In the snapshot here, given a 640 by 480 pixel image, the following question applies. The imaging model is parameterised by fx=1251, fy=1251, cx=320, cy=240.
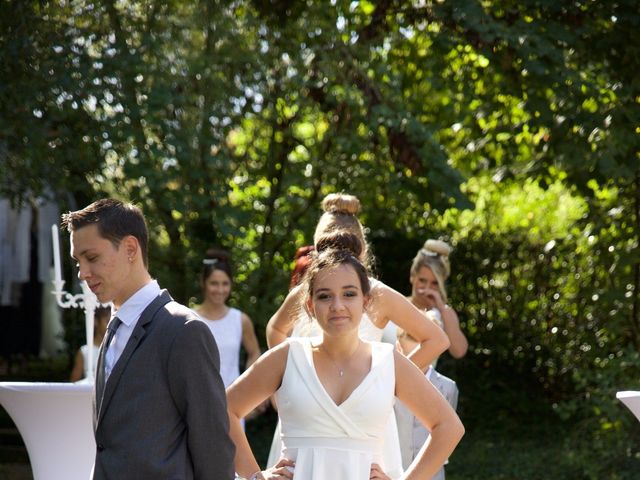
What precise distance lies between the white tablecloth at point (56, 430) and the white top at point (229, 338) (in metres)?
2.87

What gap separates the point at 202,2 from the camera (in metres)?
9.53

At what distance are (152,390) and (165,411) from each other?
0.06 meters

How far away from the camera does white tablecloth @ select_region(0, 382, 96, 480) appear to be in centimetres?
500

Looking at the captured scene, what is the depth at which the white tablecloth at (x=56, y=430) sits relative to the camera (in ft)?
16.4

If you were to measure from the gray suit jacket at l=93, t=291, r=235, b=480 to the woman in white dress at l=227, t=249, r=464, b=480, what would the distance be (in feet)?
2.51

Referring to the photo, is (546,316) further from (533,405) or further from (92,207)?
(92,207)

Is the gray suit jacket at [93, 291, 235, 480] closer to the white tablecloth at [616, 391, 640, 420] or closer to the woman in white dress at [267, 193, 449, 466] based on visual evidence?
the white tablecloth at [616, 391, 640, 420]

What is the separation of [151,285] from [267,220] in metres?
7.86

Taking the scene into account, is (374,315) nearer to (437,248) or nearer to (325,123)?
(437,248)

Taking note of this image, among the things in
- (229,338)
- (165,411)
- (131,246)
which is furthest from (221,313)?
(165,411)

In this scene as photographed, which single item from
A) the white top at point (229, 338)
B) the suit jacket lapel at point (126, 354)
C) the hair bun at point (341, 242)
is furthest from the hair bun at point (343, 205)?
the suit jacket lapel at point (126, 354)

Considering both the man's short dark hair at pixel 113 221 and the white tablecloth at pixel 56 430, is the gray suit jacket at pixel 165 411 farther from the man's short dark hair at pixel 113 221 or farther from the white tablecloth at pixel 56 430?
the white tablecloth at pixel 56 430

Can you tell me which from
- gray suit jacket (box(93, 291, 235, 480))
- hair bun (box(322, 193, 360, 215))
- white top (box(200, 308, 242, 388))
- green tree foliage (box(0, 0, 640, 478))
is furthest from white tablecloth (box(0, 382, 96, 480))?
green tree foliage (box(0, 0, 640, 478))

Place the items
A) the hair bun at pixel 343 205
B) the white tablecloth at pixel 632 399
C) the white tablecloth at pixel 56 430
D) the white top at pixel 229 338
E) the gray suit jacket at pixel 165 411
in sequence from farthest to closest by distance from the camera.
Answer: the white top at pixel 229 338 < the hair bun at pixel 343 205 < the white tablecloth at pixel 56 430 < the white tablecloth at pixel 632 399 < the gray suit jacket at pixel 165 411
